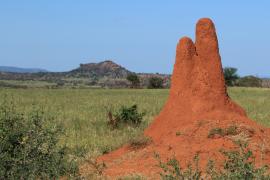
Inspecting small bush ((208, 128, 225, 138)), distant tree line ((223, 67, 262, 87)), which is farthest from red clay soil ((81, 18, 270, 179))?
distant tree line ((223, 67, 262, 87))

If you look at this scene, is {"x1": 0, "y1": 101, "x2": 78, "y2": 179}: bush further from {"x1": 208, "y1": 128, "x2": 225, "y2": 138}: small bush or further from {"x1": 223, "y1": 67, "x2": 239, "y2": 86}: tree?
{"x1": 223, "y1": 67, "x2": 239, "y2": 86}: tree

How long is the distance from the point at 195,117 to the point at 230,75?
188 feet

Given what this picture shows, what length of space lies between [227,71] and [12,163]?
6264cm

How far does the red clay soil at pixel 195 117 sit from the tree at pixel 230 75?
54.9 m

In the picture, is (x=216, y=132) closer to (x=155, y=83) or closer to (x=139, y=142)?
(x=139, y=142)

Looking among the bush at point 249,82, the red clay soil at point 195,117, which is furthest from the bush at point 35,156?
the bush at point 249,82

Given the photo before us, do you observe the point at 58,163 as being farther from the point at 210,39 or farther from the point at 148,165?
the point at 210,39

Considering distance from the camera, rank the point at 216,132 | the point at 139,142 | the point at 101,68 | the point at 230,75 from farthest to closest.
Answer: the point at 101,68 < the point at 230,75 < the point at 139,142 < the point at 216,132

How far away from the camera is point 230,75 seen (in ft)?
228

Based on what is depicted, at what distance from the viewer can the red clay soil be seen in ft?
39.5

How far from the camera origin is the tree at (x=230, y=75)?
68.7 metres

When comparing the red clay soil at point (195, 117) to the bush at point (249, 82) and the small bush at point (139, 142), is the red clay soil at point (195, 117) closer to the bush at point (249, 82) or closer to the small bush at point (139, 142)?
the small bush at point (139, 142)

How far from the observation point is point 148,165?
1155 cm

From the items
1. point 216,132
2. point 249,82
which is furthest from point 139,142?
point 249,82
